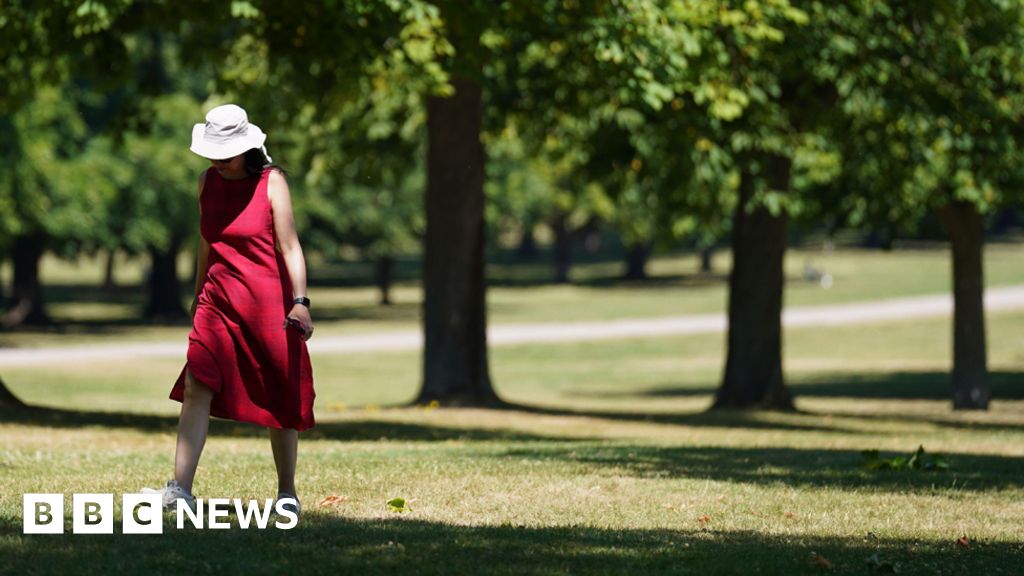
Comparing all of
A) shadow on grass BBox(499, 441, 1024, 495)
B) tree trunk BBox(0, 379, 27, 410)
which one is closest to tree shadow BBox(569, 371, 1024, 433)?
tree trunk BBox(0, 379, 27, 410)

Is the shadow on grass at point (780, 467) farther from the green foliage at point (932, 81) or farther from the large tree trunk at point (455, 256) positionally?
the green foliage at point (932, 81)

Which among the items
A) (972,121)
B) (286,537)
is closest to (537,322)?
(972,121)

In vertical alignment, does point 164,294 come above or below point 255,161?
below

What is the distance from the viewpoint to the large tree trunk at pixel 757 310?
20719 millimetres

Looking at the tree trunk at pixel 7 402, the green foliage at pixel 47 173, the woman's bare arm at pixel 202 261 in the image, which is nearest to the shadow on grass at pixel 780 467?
the woman's bare arm at pixel 202 261

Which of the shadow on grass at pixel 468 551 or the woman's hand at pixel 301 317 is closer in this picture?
the shadow on grass at pixel 468 551

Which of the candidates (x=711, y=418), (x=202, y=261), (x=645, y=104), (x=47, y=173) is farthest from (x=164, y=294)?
(x=202, y=261)

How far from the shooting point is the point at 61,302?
54.2m

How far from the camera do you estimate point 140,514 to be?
739 centimetres

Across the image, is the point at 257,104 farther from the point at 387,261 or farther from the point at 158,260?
the point at 387,261

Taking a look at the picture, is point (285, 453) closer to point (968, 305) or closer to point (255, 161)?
point (255, 161)

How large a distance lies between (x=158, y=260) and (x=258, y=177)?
126 feet

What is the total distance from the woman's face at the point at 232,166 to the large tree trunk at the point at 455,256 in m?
11.4

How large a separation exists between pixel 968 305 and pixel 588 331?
19.8 meters
